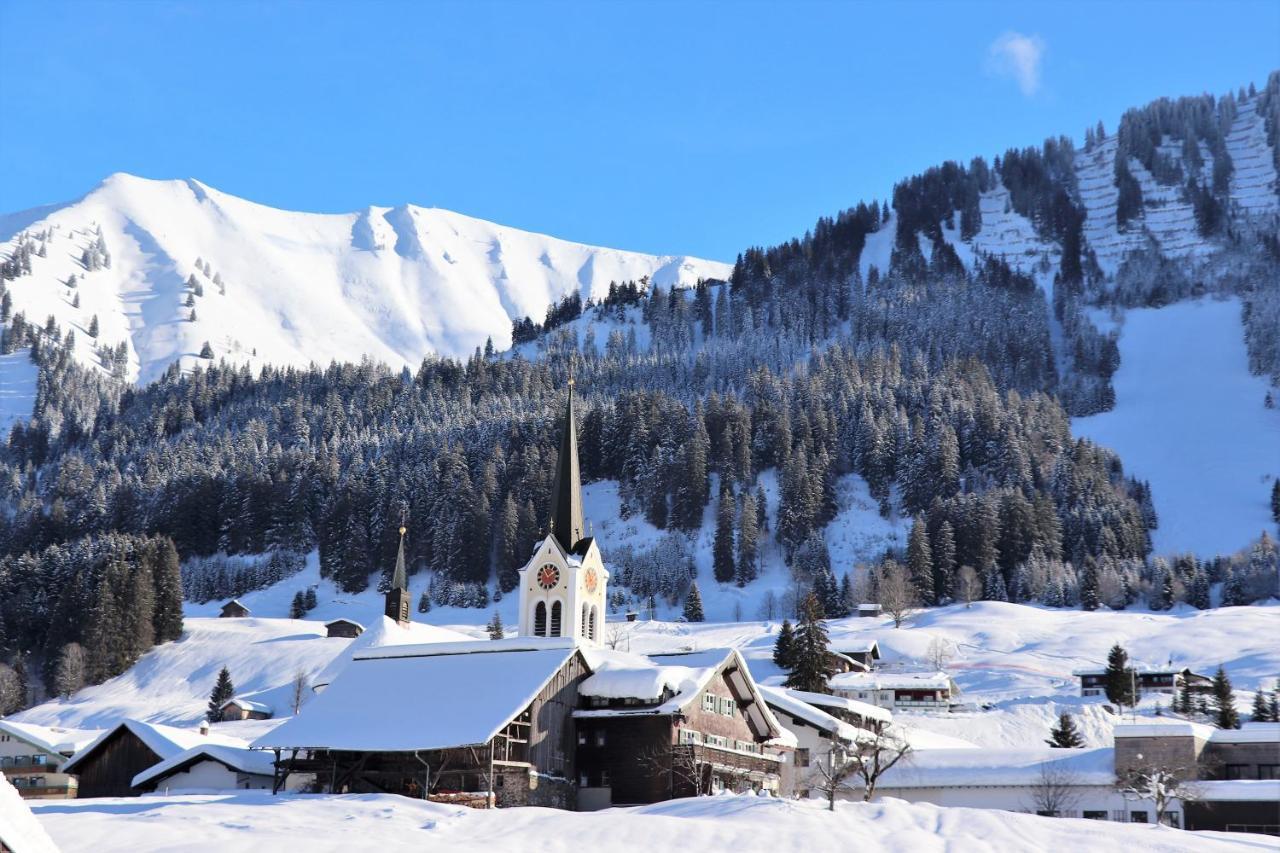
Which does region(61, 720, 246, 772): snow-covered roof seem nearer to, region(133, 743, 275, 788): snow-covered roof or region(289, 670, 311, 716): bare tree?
region(133, 743, 275, 788): snow-covered roof

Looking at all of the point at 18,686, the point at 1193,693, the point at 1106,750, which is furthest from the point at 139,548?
the point at 1106,750

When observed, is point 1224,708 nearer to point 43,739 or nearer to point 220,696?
point 43,739

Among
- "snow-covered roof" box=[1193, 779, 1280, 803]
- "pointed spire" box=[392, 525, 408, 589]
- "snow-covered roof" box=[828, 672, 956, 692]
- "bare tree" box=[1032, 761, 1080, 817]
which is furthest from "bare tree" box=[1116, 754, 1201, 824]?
"pointed spire" box=[392, 525, 408, 589]

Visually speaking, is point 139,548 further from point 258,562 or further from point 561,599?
point 561,599

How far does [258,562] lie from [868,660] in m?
94.5

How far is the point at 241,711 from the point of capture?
102 meters

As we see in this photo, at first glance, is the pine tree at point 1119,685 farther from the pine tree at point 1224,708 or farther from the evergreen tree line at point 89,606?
the evergreen tree line at point 89,606

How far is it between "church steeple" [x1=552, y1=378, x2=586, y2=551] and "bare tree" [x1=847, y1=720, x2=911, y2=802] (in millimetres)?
17842

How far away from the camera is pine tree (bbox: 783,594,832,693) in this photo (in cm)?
9600

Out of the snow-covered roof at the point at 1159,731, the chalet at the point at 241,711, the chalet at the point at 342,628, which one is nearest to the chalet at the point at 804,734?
the snow-covered roof at the point at 1159,731

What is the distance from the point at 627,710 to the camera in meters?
60.3

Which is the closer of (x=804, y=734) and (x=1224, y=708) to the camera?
(x=804, y=734)

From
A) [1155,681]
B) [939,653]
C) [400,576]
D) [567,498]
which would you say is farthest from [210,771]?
[939,653]

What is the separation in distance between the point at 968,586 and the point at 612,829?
4416 inches
